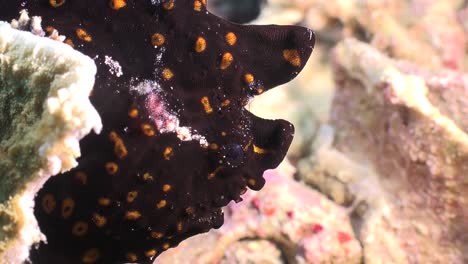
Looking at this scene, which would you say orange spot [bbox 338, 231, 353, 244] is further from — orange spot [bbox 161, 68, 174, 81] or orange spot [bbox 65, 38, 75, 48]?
orange spot [bbox 65, 38, 75, 48]

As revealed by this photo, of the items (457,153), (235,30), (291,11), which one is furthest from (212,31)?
(291,11)

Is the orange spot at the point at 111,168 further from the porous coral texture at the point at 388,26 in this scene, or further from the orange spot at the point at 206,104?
the porous coral texture at the point at 388,26

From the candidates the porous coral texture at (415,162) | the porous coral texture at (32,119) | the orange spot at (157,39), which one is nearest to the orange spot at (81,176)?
the porous coral texture at (32,119)

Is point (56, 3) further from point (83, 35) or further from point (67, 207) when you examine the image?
point (67, 207)

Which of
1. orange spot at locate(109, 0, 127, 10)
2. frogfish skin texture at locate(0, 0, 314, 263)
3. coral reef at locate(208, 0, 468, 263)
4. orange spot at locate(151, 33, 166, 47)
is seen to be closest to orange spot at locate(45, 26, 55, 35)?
frogfish skin texture at locate(0, 0, 314, 263)

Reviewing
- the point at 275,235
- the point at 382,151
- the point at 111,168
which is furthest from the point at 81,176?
the point at 382,151

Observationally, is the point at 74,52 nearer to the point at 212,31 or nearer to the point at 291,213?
the point at 212,31
